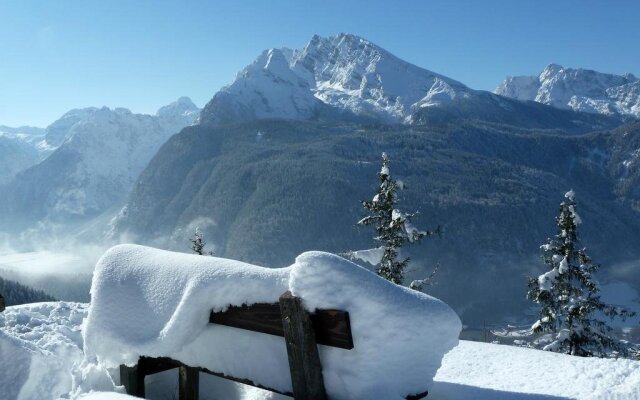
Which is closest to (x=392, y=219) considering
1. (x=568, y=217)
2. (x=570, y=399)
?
(x=568, y=217)

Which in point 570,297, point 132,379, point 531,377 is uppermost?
point 132,379

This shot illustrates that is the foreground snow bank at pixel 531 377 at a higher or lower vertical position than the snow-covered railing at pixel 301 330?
lower

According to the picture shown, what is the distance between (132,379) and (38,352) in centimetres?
326

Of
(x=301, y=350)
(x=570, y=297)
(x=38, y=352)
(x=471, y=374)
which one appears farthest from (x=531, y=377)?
(x=570, y=297)

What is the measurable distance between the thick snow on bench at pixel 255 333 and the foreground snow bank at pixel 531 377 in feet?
6.47

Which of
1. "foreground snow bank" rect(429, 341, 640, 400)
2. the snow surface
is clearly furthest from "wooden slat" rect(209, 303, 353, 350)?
"foreground snow bank" rect(429, 341, 640, 400)

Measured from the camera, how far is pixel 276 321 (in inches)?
164

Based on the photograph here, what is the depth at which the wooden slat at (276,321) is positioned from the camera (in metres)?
3.86

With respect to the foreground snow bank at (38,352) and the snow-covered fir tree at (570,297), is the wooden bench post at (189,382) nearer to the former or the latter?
the foreground snow bank at (38,352)

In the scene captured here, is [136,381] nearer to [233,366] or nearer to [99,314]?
[99,314]

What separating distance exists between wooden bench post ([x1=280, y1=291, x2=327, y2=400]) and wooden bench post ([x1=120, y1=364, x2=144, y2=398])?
1.86m

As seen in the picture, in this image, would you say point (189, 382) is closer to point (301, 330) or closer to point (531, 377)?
point (301, 330)

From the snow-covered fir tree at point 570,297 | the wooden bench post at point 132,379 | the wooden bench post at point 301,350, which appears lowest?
the snow-covered fir tree at point 570,297

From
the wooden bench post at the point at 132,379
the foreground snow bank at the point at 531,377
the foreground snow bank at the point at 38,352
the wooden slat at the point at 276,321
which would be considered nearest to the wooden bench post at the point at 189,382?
the wooden bench post at the point at 132,379
